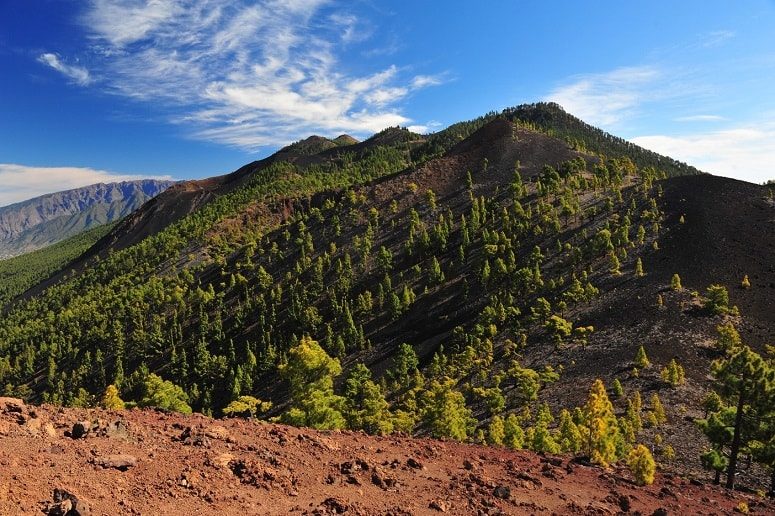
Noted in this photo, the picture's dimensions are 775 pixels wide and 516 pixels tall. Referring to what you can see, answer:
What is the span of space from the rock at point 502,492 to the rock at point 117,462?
1329 centimetres

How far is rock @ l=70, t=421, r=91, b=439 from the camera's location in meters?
16.5

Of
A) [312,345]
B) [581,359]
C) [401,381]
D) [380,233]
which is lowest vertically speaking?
[401,381]

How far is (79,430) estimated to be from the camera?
16500 millimetres

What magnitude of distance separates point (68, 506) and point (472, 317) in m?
99.2

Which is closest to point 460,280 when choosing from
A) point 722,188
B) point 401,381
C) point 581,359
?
point 401,381

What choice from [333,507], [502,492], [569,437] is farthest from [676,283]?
[333,507]

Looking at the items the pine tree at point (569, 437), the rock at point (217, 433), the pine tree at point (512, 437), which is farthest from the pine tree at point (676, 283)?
the rock at point (217, 433)

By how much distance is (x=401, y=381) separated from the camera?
91.0m

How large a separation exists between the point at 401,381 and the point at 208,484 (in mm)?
79359

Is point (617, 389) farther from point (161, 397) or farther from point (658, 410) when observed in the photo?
point (161, 397)

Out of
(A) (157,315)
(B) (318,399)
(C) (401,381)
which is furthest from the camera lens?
(A) (157,315)

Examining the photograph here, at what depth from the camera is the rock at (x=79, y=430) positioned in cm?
1645

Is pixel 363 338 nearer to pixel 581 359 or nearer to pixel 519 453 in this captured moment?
pixel 581 359

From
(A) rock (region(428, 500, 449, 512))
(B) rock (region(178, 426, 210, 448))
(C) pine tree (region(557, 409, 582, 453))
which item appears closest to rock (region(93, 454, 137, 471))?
(B) rock (region(178, 426, 210, 448))
